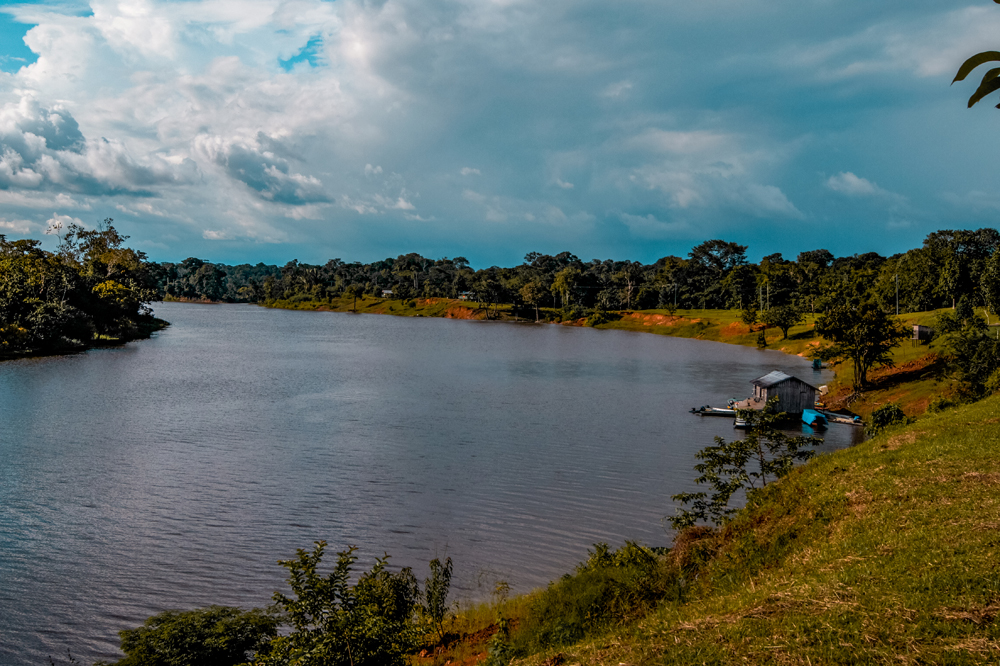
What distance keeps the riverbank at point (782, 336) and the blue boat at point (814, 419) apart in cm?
507

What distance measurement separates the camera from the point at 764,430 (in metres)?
21.1

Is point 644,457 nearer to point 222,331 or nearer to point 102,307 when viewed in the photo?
point 102,307

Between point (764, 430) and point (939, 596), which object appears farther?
point (764, 430)

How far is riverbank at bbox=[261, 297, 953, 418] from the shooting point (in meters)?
48.4

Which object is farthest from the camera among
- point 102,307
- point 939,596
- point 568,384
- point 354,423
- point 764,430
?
point 102,307

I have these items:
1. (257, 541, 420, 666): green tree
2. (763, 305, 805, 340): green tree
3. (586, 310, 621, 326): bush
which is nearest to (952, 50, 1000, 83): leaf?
(257, 541, 420, 666): green tree

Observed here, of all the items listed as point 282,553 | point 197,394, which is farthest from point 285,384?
point 282,553

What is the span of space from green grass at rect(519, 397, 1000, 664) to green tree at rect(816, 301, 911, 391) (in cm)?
3972

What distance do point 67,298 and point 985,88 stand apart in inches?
4009

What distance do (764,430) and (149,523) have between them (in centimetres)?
2200

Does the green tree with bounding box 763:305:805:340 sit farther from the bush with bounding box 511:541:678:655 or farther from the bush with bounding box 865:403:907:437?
the bush with bounding box 511:541:678:655

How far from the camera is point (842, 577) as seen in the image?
9219 millimetres

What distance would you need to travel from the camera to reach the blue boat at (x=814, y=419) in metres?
43.3

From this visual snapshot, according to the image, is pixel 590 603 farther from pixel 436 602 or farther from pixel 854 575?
pixel 854 575
